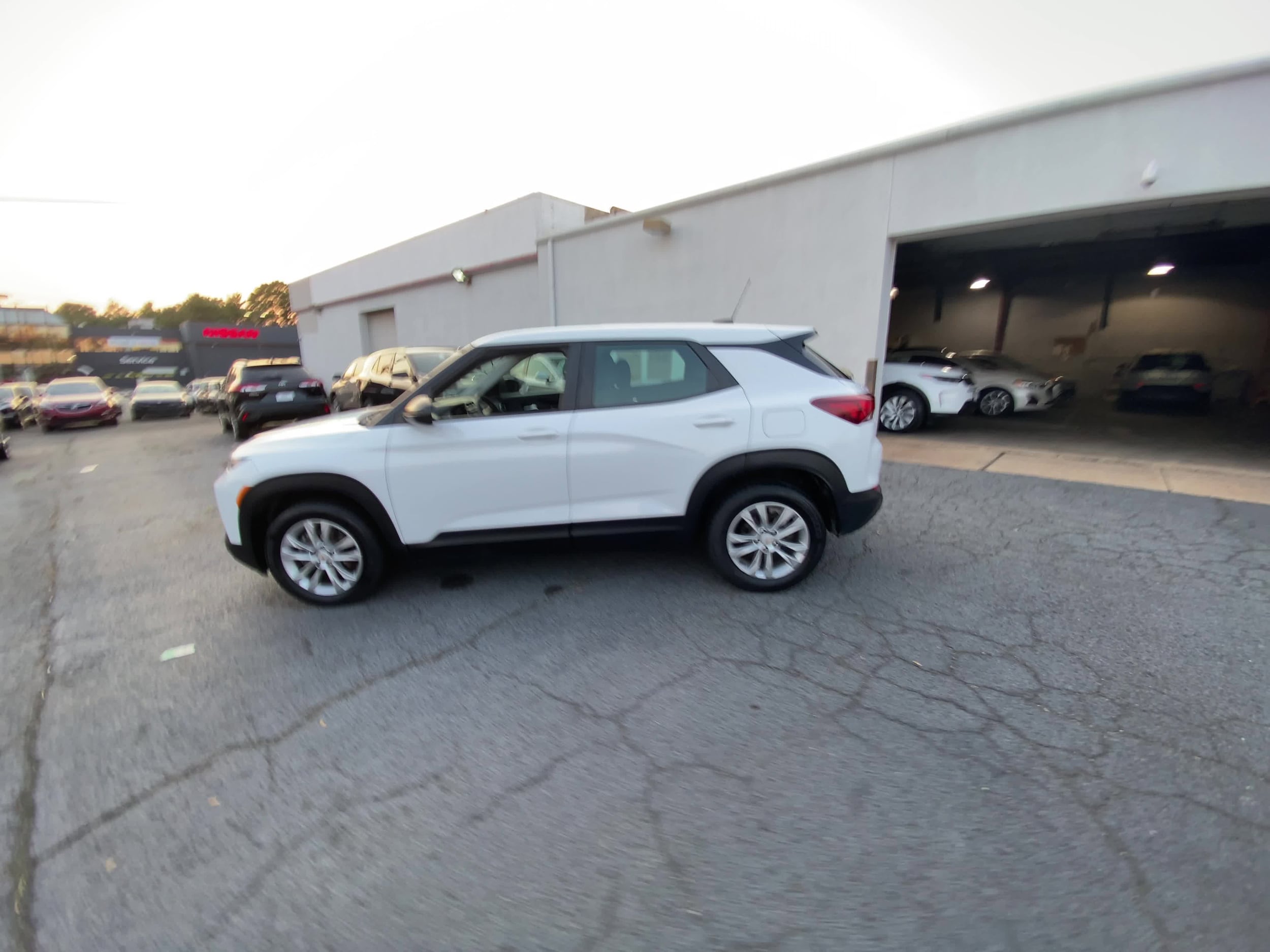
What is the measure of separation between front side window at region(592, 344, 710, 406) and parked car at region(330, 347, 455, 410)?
582cm

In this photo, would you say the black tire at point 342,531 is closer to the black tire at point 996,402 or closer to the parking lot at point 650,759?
the parking lot at point 650,759

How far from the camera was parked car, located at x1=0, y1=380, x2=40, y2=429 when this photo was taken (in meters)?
18.2

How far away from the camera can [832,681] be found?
113 inches

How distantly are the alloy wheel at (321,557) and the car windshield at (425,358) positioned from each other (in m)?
6.17

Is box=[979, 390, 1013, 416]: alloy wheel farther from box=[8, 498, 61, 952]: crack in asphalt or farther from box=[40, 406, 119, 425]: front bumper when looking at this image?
box=[40, 406, 119, 425]: front bumper

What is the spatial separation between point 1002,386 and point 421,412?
12614mm

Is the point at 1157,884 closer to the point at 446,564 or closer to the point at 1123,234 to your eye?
the point at 446,564

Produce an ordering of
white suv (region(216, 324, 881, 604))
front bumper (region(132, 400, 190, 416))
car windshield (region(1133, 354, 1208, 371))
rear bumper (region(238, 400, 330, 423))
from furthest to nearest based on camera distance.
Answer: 1. front bumper (region(132, 400, 190, 416))
2. car windshield (region(1133, 354, 1208, 371))
3. rear bumper (region(238, 400, 330, 423))
4. white suv (region(216, 324, 881, 604))

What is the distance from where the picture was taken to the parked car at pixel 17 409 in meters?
18.2

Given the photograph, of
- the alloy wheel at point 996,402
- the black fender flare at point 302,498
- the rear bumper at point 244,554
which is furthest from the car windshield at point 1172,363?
the rear bumper at point 244,554

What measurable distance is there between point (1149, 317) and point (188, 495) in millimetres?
24243

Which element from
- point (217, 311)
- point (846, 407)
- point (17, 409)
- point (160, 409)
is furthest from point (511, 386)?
point (217, 311)

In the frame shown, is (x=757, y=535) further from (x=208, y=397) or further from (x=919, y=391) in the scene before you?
(x=208, y=397)

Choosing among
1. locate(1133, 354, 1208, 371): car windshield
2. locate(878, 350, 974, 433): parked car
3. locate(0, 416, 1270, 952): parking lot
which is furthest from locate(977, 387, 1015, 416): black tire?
locate(0, 416, 1270, 952): parking lot
